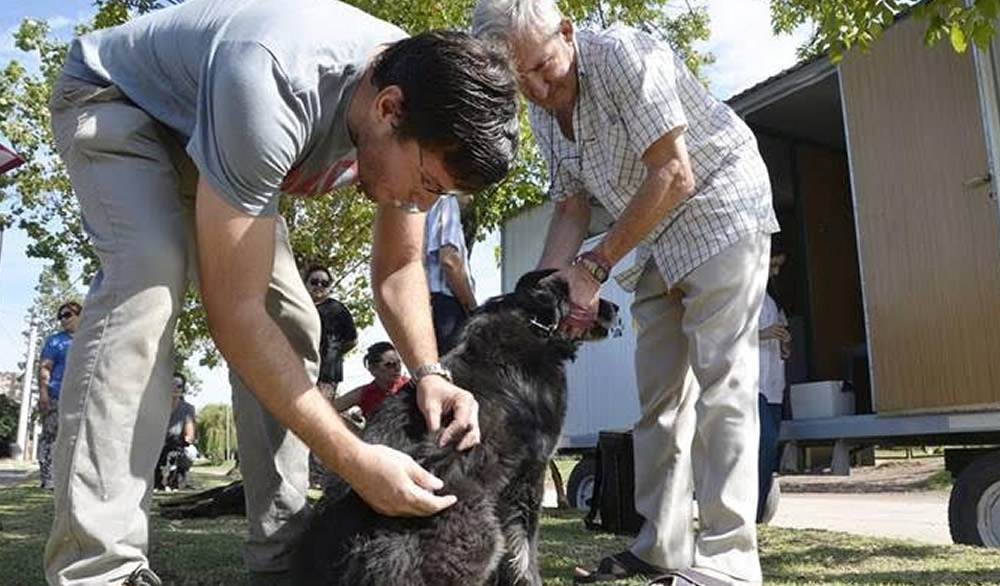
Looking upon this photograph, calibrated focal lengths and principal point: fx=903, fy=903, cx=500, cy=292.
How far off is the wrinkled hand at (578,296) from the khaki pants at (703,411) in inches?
13.4

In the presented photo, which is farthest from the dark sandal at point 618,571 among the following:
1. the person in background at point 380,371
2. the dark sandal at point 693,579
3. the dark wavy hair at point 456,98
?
the person in background at point 380,371

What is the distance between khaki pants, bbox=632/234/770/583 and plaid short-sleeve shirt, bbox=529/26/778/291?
0.32ft

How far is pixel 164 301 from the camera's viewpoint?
1.98 m

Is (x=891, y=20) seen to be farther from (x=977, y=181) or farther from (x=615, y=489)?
(x=615, y=489)

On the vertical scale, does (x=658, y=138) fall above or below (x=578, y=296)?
above

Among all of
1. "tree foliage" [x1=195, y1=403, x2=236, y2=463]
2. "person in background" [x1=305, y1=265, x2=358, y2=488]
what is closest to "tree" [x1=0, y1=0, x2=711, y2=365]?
"person in background" [x1=305, y1=265, x2=358, y2=488]

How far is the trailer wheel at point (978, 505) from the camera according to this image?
5039mm

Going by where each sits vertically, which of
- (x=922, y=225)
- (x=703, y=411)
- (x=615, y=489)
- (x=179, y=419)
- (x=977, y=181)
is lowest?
(x=615, y=489)

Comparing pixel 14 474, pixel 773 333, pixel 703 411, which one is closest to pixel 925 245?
pixel 773 333

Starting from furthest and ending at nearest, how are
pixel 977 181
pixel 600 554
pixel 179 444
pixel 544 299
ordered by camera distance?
1. pixel 179 444
2. pixel 977 181
3. pixel 600 554
4. pixel 544 299

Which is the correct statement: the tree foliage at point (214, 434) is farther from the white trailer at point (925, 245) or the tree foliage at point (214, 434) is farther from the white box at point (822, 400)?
the white trailer at point (925, 245)

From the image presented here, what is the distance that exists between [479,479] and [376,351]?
14.5 ft

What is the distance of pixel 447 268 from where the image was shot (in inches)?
209

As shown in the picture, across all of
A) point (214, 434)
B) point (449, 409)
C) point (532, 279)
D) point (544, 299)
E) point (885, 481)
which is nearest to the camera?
point (449, 409)
